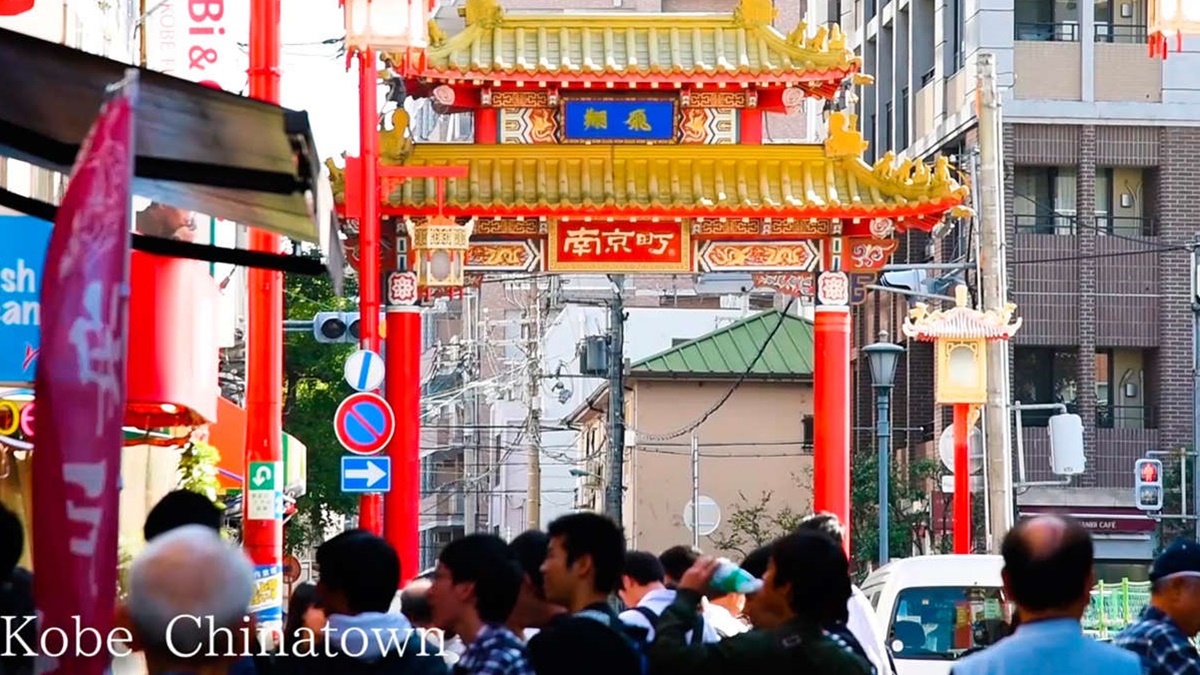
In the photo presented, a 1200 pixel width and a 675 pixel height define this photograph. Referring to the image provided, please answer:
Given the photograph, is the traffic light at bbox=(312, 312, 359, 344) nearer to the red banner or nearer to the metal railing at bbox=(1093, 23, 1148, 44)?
the red banner

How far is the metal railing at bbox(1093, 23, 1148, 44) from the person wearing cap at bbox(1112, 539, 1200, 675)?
37.2 meters

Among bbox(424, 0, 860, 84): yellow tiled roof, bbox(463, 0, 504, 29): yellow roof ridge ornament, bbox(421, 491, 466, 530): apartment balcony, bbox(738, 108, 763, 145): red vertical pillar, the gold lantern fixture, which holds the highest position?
bbox(463, 0, 504, 29): yellow roof ridge ornament

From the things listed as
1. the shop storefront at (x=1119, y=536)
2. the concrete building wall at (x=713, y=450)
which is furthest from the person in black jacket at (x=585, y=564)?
the concrete building wall at (x=713, y=450)

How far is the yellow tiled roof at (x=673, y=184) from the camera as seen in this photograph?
2684 centimetres

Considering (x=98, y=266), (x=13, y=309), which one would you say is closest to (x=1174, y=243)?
(x=13, y=309)

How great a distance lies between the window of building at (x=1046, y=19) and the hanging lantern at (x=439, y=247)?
20.5m

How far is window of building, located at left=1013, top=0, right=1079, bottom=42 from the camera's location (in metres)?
44.7

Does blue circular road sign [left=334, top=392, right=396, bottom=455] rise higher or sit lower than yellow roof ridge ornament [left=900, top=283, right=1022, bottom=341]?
lower

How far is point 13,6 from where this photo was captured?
16781 millimetres

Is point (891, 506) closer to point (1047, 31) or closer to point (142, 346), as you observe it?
point (1047, 31)

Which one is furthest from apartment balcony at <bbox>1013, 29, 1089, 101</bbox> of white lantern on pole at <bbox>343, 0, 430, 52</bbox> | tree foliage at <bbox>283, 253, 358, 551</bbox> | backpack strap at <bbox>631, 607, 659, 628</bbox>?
backpack strap at <bbox>631, 607, 659, 628</bbox>

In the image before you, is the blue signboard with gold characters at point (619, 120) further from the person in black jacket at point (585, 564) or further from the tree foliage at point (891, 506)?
the person in black jacket at point (585, 564)

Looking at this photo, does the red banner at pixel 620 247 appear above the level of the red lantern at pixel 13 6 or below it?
below

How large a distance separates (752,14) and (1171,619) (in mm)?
20926
